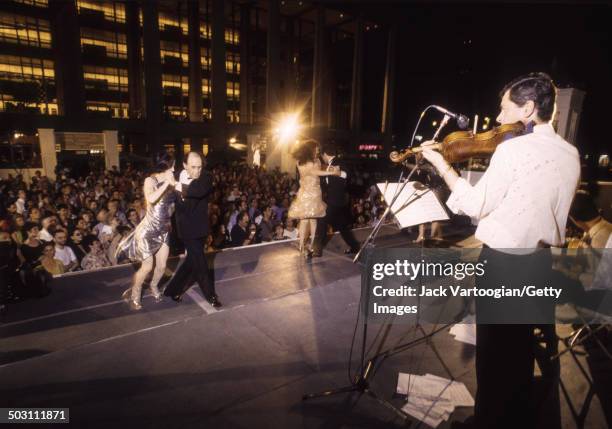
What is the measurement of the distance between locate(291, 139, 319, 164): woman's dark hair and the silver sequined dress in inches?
80.2

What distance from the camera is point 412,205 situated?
274 centimetres

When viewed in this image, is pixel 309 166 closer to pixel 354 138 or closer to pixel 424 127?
pixel 354 138

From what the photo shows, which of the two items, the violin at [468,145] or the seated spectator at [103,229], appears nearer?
the violin at [468,145]

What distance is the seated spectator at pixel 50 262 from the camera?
4.93 meters

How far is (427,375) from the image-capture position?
2.87 m

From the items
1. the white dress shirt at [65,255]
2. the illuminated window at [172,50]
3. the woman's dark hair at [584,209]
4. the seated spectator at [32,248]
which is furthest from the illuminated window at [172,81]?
the woman's dark hair at [584,209]

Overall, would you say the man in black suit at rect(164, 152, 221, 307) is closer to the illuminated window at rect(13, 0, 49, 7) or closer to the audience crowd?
the audience crowd

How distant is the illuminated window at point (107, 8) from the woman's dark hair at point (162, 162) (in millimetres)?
41537

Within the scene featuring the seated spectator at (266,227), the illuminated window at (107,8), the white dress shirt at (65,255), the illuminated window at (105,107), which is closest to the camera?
the white dress shirt at (65,255)

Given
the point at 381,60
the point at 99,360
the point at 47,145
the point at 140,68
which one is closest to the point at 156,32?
the point at 47,145

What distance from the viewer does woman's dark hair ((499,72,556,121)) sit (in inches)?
66.2

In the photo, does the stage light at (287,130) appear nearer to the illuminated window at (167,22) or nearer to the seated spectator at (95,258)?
the seated spectator at (95,258)

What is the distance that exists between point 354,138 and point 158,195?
1109 inches

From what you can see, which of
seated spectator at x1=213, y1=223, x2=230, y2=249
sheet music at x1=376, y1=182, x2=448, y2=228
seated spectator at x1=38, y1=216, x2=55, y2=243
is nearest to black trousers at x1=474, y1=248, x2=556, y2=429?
sheet music at x1=376, y1=182, x2=448, y2=228
